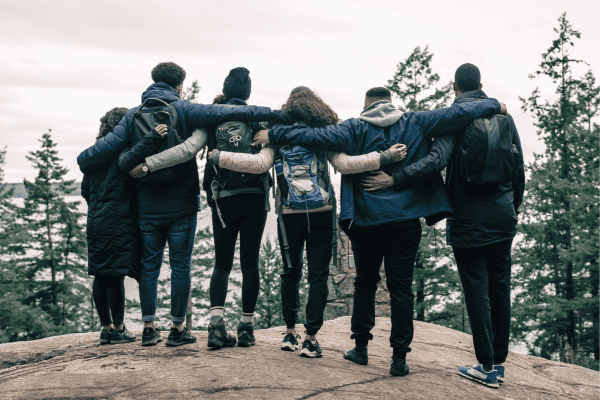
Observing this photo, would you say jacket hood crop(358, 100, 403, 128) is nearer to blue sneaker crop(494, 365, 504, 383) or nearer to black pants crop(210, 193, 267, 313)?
black pants crop(210, 193, 267, 313)

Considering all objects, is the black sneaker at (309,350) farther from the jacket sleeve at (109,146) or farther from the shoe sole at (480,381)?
the jacket sleeve at (109,146)

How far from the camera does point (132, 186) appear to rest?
4.10 meters

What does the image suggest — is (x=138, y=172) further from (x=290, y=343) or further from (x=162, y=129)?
(x=290, y=343)

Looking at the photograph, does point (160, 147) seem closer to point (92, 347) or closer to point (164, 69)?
point (164, 69)

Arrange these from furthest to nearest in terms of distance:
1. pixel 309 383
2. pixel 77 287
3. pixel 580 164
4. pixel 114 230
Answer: pixel 77 287 < pixel 580 164 < pixel 114 230 < pixel 309 383

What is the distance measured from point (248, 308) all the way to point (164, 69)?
7.34ft

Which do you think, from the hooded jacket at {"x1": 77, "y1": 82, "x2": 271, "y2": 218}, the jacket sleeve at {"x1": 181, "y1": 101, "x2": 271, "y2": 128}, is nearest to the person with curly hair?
the jacket sleeve at {"x1": 181, "y1": 101, "x2": 271, "y2": 128}

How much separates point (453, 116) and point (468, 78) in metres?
0.54

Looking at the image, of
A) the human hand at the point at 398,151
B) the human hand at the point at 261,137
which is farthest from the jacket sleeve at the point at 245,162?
the human hand at the point at 398,151

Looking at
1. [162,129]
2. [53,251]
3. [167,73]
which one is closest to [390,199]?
[162,129]

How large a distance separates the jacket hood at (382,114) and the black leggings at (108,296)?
2.71 m

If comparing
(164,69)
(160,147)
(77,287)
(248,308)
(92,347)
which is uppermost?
(164,69)

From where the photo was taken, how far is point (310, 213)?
3.60 m

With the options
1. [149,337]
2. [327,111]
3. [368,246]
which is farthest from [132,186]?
[368,246]
